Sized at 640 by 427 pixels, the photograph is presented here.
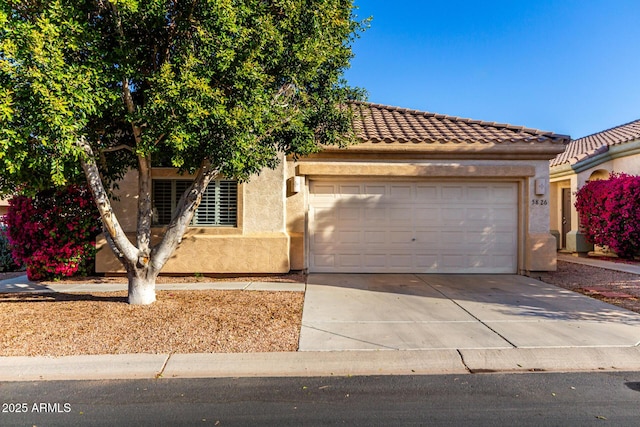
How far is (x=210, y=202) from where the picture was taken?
9.87 meters

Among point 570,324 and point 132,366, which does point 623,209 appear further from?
point 132,366

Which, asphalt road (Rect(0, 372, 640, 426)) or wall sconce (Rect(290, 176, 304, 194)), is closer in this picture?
asphalt road (Rect(0, 372, 640, 426))

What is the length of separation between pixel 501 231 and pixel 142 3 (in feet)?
30.3

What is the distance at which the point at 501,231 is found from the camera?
10297mm

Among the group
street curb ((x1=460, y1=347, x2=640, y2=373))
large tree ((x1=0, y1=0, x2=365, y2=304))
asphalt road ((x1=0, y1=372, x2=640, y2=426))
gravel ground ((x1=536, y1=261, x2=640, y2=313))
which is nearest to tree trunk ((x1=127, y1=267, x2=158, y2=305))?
large tree ((x1=0, y1=0, x2=365, y2=304))

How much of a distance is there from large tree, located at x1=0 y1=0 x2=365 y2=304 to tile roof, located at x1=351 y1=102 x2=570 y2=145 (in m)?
2.72

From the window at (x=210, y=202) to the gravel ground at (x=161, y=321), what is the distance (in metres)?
2.38

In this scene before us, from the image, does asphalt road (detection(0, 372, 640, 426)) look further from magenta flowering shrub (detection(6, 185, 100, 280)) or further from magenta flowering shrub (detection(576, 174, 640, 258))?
magenta flowering shrub (detection(576, 174, 640, 258))

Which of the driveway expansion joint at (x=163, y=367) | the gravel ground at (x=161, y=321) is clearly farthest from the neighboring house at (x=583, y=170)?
the driveway expansion joint at (x=163, y=367)

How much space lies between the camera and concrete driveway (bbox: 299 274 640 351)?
208 inches

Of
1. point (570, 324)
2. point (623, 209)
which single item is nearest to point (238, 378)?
point (570, 324)

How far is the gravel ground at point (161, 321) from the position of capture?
510 centimetres

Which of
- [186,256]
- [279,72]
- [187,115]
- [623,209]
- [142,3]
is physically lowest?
[186,256]

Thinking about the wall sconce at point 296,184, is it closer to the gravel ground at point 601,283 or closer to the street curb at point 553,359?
the street curb at point 553,359
